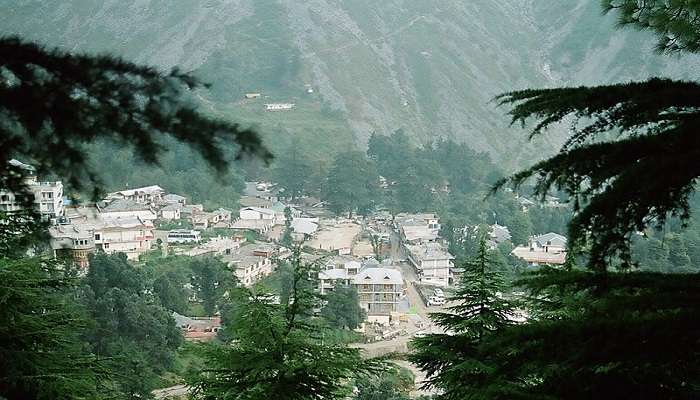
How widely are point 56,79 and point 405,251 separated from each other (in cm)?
1531

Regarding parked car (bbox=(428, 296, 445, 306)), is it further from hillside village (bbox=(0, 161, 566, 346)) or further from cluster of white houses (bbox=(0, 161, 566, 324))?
cluster of white houses (bbox=(0, 161, 566, 324))

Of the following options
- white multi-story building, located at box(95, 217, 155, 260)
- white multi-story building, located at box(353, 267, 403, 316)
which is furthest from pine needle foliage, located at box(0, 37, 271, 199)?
white multi-story building, located at box(95, 217, 155, 260)

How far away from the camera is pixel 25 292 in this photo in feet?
9.53

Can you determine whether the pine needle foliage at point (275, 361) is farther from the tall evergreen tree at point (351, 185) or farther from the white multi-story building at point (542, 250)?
the tall evergreen tree at point (351, 185)

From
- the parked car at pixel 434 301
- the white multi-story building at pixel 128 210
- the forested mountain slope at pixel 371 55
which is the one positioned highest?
the forested mountain slope at pixel 371 55

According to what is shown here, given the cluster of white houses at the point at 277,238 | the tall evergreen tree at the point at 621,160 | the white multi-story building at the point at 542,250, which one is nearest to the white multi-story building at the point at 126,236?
the cluster of white houses at the point at 277,238

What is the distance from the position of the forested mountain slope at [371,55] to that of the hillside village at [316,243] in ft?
15.5

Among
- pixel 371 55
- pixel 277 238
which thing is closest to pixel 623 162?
pixel 277 238

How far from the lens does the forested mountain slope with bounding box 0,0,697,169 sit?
25797 mm

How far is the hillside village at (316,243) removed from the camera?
12.4m

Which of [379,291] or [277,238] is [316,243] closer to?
[277,238]

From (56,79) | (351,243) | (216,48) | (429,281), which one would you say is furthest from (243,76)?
(56,79)

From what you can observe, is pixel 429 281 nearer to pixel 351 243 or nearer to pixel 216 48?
pixel 351 243

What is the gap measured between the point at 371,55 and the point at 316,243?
55.3ft
